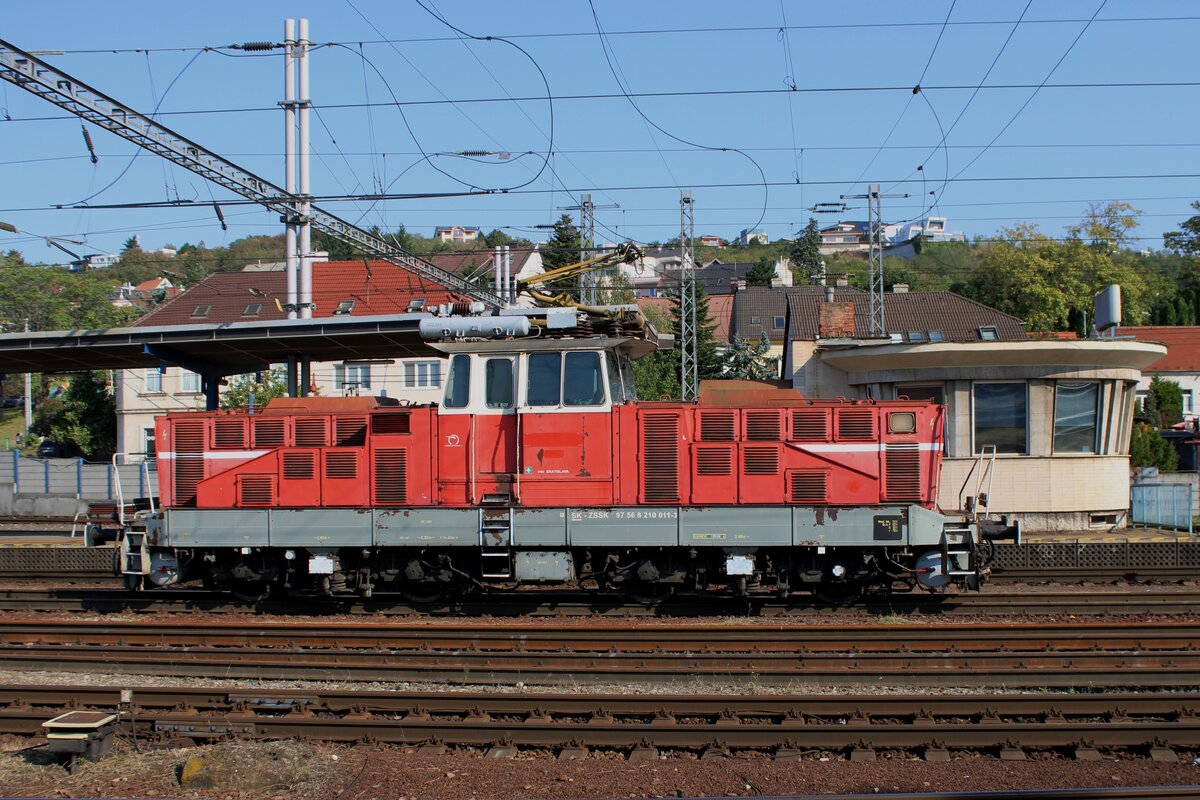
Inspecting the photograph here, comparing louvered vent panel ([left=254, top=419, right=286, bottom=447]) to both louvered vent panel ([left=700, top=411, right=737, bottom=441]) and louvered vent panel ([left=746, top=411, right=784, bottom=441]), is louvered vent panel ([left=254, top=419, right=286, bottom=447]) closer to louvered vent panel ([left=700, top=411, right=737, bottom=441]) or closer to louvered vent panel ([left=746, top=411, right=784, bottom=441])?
louvered vent panel ([left=700, top=411, right=737, bottom=441])

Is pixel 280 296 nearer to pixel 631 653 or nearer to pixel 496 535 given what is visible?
pixel 496 535

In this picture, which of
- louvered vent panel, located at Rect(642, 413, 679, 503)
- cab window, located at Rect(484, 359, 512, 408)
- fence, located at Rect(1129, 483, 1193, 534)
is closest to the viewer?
louvered vent panel, located at Rect(642, 413, 679, 503)

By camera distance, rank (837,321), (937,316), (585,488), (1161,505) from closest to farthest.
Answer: (585,488)
(1161,505)
(837,321)
(937,316)

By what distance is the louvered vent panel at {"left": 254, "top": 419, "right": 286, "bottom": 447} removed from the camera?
13.3 metres

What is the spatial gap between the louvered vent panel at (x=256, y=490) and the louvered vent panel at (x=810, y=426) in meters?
7.27

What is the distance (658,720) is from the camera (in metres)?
8.12

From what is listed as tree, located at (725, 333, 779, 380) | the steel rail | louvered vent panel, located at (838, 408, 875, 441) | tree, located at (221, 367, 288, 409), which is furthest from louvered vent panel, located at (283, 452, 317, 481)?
tree, located at (725, 333, 779, 380)

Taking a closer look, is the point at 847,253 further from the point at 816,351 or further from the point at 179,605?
the point at 179,605

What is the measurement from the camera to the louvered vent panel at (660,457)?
12.3 m

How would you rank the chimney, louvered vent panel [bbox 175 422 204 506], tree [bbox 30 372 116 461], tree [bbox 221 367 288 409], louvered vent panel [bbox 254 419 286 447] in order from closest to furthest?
louvered vent panel [bbox 254 419 286 447] < louvered vent panel [bbox 175 422 204 506] < the chimney < tree [bbox 221 367 288 409] < tree [bbox 30 372 116 461]

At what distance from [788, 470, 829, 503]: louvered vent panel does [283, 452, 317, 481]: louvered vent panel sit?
656 centimetres

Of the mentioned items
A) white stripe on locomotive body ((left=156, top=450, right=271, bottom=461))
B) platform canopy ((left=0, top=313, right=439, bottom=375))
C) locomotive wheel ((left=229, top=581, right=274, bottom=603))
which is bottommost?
locomotive wheel ((left=229, top=581, right=274, bottom=603))

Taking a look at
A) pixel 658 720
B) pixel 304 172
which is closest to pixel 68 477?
pixel 304 172

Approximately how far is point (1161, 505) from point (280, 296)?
3822 centimetres
